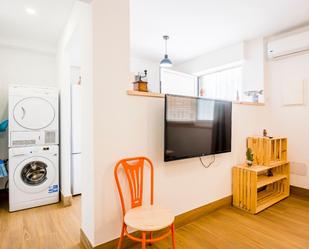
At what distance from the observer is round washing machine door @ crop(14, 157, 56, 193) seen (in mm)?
2795

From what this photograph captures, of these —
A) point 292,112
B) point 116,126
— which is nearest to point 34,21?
point 116,126

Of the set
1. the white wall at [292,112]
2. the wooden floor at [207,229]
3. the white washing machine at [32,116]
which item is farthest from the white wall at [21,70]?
the white wall at [292,112]

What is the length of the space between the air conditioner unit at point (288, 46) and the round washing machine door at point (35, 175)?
13.5ft

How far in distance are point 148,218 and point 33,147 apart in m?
2.25

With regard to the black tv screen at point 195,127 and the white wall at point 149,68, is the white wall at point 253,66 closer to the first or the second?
the black tv screen at point 195,127

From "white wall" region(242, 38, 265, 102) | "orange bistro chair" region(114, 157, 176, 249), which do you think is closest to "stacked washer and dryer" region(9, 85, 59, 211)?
"orange bistro chair" region(114, 157, 176, 249)

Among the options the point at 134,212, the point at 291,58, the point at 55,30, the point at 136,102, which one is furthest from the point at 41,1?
the point at 291,58

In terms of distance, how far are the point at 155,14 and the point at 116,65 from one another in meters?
1.56

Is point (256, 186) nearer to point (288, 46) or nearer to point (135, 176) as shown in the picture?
point (135, 176)

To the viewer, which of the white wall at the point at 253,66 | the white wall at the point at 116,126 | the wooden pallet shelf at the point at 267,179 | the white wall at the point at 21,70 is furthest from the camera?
the white wall at the point at 253,66

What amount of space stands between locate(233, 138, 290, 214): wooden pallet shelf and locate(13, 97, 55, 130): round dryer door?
2919 millimetres

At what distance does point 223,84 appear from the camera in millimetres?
4555

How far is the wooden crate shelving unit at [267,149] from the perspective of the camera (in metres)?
2.93

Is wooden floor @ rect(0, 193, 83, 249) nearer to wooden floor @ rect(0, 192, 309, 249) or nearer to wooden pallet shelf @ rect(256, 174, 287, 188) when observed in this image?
wooden floor @ rect(0, 192, 309, 249)
